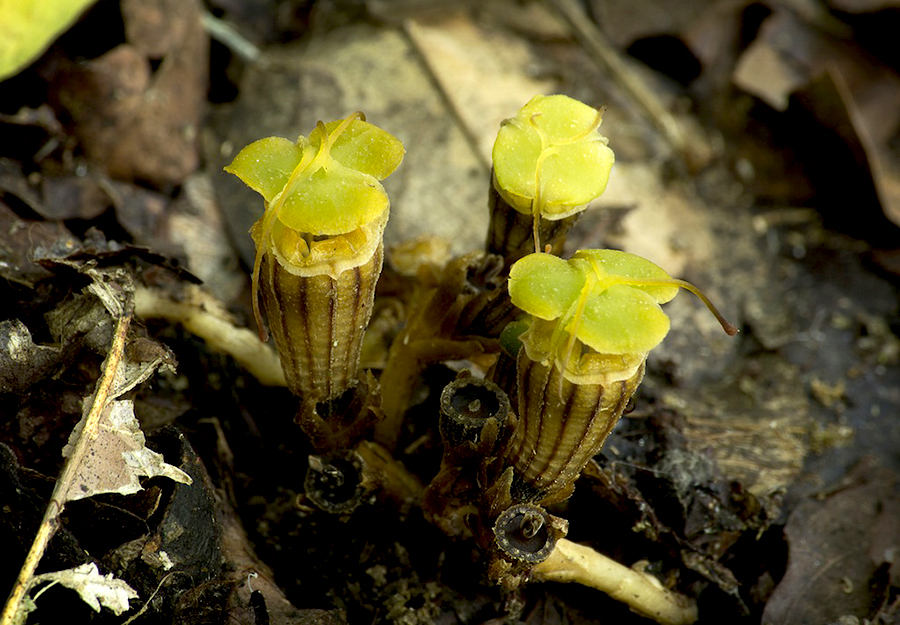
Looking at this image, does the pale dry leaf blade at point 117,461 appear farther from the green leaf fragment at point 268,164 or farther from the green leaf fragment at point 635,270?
the green leaf fragment at point 635,270

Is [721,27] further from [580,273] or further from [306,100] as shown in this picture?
[580,273]

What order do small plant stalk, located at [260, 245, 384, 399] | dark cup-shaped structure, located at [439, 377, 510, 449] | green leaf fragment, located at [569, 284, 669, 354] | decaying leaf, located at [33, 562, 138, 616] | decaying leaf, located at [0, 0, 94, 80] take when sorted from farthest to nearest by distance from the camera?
1. decaying leaf, located at [0, 0, 94, 80]
2. dark cup-shaped structure, located at [439, 377, 510, 449]
3. small plant stalk, located at [260, 245, 384, 399]
4. decaying leaf, located at [33, 562, 138, 616]
5. green leaf fragment, located at [569, 284, 669, 354]

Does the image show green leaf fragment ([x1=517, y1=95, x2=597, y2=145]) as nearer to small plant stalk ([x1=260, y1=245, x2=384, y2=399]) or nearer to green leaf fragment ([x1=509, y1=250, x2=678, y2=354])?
green leaf fragment ([x1=509, y1=250, x2=678, y2=354])

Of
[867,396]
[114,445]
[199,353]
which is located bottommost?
[867,396]

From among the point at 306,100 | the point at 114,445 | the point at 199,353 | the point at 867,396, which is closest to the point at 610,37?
the point at 306,100

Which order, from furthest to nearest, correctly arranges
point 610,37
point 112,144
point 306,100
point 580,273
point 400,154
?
point 610,37 → point 306,100 → point 112,144 → point 400,154 → point 580,273

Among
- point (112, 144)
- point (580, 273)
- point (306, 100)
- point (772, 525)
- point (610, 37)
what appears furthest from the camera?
point (610, 37)

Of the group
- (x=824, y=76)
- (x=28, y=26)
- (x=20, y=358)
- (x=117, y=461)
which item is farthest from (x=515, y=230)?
(x=824, y=76)

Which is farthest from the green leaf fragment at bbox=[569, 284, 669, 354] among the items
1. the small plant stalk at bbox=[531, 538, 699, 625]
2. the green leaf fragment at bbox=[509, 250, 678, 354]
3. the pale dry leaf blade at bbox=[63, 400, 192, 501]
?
the pale dry leaf blade at bbox=[63, 400, 192, 501]

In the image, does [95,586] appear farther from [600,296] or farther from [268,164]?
[600,296]
